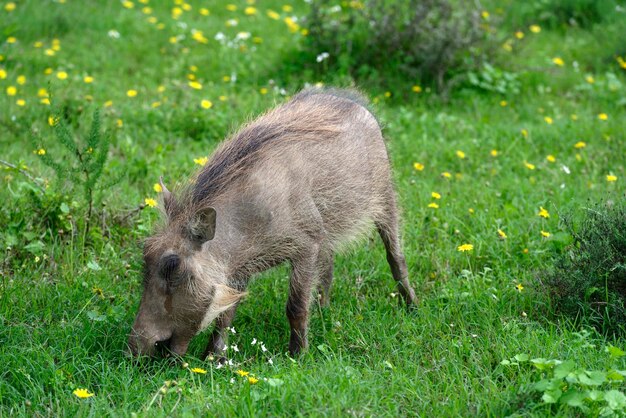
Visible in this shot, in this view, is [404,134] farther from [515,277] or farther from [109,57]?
[109,57]

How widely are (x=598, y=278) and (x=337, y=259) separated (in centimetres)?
155

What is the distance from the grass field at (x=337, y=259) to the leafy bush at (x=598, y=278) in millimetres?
96

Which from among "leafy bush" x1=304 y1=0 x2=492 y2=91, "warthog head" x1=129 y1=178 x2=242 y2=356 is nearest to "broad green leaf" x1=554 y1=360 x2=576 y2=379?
"warthog head" x1=129 y1=178 x2=242 y2=356

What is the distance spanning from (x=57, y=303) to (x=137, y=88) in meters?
3.28

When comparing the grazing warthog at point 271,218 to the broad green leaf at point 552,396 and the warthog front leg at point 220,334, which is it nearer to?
the warthog front leg at point 220,334

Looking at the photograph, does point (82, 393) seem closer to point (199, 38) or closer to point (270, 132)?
point (270, 132)

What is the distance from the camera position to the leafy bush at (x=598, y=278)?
4094 millimetres

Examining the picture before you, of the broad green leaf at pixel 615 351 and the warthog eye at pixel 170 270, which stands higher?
the warthog eye at pixel 170 270

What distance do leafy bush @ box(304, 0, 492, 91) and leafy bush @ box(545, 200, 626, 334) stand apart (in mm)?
3431

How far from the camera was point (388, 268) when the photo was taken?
4.93 m

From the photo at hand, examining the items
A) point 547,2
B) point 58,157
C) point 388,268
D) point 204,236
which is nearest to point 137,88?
point 58,157

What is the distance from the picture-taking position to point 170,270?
11.9ft

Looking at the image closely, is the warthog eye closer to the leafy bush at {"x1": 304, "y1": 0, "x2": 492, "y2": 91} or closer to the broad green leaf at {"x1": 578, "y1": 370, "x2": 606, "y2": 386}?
the broad green leaf at {"x1": 578, "y1": 370, "x2": 606, "y2": 386}

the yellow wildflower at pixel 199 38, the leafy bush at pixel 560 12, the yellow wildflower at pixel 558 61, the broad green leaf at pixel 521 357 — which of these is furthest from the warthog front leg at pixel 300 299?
the leafy bush at pixel 560 12
